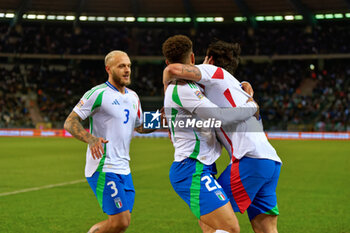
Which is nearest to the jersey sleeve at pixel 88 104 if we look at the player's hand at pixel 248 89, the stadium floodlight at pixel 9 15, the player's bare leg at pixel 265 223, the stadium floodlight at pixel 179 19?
the player's hand at pixel 248 89

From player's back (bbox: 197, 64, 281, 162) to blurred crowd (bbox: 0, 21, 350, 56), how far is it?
138ft

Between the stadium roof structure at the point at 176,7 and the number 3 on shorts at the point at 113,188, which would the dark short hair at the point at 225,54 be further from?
the stadium roof structure at the point at 176,7

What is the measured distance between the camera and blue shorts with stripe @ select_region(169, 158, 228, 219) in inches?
156

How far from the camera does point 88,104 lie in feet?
16.8

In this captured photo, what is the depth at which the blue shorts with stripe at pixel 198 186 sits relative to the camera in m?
3.97

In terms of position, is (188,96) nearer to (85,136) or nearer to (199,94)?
(199,94)

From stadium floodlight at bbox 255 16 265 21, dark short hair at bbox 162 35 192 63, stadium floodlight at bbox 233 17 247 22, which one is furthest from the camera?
stadium floodlight at bbox 233 17 247 22

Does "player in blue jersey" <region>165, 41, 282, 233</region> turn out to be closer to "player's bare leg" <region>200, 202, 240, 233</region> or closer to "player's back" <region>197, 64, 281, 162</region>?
"player's back" <region>197, 64, 281, 162</region>

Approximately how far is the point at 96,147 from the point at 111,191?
0.55m

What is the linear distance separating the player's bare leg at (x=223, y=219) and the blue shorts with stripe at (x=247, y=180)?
0.20 m

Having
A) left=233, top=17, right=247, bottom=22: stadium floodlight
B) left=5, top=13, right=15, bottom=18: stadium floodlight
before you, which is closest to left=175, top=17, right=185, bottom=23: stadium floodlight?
left=233, top=17, right=247, bottom=22: stadium floodlight

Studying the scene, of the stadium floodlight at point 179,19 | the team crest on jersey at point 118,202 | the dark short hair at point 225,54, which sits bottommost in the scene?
the team crest on jersey at point 118,202

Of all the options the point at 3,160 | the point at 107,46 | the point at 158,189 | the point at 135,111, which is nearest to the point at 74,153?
the point at 3,160

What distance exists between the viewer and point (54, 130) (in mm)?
37375
